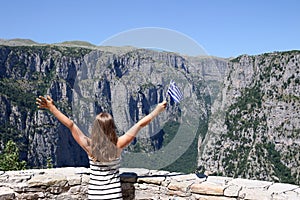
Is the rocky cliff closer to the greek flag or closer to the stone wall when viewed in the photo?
the stone wall

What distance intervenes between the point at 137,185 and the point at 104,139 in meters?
1.63

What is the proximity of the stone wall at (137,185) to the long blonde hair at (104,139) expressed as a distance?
1.35 metres

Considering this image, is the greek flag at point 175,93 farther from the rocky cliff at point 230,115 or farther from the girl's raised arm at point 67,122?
the rocky cliff at point 230,115

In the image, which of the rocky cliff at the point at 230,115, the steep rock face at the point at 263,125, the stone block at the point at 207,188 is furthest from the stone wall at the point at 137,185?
the steep rock face at the point at 263,125

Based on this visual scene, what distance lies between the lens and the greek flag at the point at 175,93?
464cm

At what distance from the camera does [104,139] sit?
14.0 feet

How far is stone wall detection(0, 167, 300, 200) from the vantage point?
5.14 m

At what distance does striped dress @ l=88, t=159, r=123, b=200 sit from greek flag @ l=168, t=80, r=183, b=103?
103cm

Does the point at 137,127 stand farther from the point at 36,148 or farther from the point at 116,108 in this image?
the point at 36,148

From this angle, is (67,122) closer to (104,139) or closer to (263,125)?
Answer: (104,139)

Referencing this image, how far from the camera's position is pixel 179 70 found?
484 centimetres

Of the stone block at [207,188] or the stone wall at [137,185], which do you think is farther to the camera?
the stone wall at [137,185]

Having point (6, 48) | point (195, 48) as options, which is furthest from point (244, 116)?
point (195, 48)

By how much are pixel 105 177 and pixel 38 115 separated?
114m
